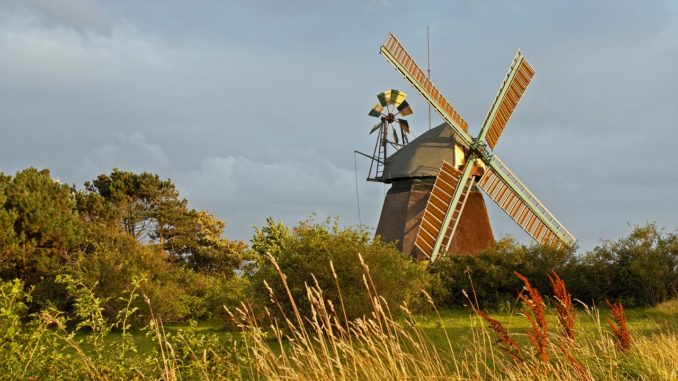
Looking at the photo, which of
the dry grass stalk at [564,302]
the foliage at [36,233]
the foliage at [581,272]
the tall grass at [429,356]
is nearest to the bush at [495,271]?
the foliage at [581,272]

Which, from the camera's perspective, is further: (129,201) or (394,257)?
(129,201)

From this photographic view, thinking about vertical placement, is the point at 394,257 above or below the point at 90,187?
below

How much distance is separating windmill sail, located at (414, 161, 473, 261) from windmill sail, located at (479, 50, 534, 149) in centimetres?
249

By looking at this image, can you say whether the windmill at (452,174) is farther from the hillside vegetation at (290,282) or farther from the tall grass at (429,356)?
the tall grass at (429,356)

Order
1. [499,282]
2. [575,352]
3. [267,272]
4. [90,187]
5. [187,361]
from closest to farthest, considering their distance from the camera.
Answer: [575,352] → [187,361] → [267,272] → [499,282] → [90,187]

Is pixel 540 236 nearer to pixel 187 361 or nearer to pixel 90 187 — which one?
pixel 187 361

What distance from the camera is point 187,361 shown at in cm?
933

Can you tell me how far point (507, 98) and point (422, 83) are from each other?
4.00 meters

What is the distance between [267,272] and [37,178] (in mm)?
→ 15720

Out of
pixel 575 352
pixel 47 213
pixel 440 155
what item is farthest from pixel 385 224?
pixel 575 352

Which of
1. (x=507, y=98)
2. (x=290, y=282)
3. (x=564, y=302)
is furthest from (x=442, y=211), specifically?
(x=564, y=302)

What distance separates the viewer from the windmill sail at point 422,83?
27.2 metres

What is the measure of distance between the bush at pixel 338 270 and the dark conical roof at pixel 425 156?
30.3 feet

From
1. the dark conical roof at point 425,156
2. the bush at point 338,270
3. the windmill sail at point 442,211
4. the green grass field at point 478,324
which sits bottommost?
→ the green grass field at point 478,324
